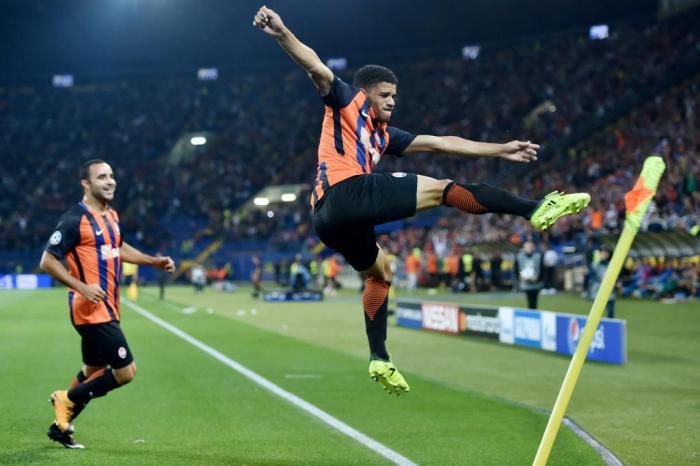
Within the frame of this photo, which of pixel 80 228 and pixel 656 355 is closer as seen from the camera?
pixel 80 228

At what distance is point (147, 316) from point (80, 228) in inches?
770

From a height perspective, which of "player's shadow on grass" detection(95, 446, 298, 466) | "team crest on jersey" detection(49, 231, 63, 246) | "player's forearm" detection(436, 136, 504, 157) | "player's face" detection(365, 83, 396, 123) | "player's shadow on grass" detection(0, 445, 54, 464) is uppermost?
"player's face" detection(365, 83, 396, 123)

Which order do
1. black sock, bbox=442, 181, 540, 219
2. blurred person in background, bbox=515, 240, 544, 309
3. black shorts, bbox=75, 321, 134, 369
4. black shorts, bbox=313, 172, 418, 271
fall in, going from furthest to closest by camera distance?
blurred person in background, bbox=515, 240, 544, 309 < black shorts, bbox=75, 321, 134, 369 < black shorts, bbox=313, 172, 418, 271 < black sock, bbox=442, 181, 540, 219

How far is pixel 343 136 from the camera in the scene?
661 centimetres

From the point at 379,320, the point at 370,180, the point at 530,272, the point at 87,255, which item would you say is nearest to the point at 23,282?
the point at 530,272

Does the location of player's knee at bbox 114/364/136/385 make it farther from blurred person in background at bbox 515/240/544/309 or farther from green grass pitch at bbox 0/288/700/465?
blurred person in background at bbox 515/240/544/309

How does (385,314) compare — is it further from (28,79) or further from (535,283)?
(28,79)

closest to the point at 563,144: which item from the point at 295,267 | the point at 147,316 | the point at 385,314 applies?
the point at 295,267

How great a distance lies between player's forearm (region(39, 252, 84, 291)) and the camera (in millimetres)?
7594

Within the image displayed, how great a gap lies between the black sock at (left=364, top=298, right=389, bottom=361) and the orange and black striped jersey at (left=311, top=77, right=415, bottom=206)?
50.4 inches

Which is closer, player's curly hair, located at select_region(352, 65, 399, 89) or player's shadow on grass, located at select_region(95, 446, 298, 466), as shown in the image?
player's curly hair, located at select_region(352, 65, 399, 89)

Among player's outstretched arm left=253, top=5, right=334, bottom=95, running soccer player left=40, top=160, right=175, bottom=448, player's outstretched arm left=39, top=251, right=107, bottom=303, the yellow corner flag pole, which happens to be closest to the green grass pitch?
running soccer player left=40, top=160, right=175, bottom=448

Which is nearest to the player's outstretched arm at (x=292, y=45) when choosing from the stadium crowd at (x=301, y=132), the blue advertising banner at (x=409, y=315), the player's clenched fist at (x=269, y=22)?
the player's clenched fist at (x=269, y=22)

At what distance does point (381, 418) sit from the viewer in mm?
9562
